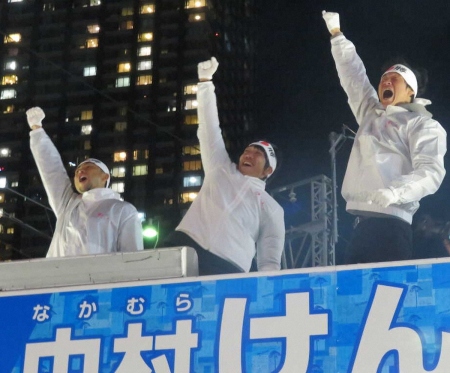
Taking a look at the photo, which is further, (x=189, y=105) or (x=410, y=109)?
(x=189, y=105)

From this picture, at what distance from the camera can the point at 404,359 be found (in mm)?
2096

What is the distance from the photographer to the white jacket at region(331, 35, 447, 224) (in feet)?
10.7

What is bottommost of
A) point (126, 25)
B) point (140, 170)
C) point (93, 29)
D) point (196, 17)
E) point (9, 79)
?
point (140, 170)

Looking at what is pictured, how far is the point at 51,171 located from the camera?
4562mm

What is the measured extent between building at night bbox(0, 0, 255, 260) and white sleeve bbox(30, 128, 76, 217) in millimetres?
67857

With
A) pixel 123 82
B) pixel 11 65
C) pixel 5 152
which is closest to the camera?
pixel 5 152

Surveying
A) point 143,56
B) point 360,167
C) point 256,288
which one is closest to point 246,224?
point 360,167

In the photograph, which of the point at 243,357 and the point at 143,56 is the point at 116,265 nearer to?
the point at 243,357

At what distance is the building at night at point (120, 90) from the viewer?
75.9 m

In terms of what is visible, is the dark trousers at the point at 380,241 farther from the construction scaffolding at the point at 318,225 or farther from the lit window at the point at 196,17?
the lit window at the point at 196,17

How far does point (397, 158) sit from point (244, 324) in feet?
4.92

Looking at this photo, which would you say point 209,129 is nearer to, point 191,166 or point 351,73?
point 351,73

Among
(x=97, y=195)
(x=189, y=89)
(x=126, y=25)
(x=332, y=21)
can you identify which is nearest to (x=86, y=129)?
(x=189, y=89)

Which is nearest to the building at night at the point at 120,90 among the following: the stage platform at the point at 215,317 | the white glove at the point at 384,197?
the white glove at the point at 384,197
